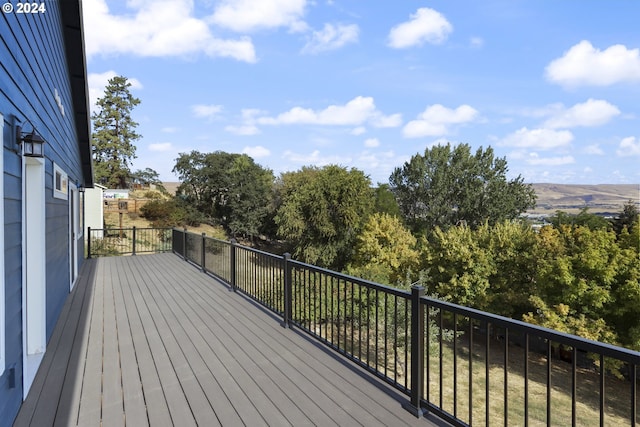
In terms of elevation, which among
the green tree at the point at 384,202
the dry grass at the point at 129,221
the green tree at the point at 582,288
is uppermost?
the green tree at the point at 384,202

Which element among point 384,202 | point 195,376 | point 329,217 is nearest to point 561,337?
point 195,376

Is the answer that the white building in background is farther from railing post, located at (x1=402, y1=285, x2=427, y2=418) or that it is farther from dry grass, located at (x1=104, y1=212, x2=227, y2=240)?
railing post, located at (x1=402, y1=285, x2=427, y2=418)

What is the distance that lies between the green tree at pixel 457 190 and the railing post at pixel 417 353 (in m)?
30.9

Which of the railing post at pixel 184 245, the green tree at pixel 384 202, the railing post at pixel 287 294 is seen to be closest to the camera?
the railing post at pixel 287 294

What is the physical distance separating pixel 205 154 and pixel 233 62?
20.4 m

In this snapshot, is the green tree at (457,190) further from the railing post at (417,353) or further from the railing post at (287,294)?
the railing post at (417,353)

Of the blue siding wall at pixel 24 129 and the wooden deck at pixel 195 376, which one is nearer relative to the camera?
the blue siding wall at pixel 24 129

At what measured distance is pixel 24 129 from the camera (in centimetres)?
270

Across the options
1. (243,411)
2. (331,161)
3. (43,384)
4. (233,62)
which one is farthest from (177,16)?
(331,161)

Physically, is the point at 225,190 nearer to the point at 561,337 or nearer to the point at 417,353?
the point at 417,353

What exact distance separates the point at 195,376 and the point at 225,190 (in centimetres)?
3033

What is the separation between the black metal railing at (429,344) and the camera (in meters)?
1.77

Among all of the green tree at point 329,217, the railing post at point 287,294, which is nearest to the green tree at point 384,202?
the green tree at point 329,217

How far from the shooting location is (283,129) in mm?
36125
